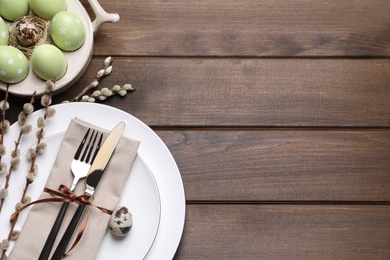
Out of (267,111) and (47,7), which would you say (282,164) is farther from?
(47,7)

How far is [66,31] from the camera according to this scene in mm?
883

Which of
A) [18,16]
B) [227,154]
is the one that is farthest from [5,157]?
[227,154]

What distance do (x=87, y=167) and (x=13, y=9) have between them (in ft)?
0.88

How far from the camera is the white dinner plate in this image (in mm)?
880

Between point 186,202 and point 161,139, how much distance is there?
0.11m

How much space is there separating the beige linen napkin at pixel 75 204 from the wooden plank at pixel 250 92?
99 millimetres

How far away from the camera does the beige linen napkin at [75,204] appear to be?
851 mm

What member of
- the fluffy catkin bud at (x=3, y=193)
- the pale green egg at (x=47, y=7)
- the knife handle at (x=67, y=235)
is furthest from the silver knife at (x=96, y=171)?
the pale green egg at (x=47, y=7)

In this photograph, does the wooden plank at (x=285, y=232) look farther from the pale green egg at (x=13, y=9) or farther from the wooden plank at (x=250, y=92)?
the pale green egg at (x=13, y=9)

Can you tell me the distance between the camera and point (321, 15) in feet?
3.31

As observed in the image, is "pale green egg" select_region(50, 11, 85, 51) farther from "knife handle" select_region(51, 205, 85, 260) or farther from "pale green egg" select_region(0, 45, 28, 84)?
"knife handle" select_region(51, 205, 85, 260)

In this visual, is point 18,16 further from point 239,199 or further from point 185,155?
point 239,199

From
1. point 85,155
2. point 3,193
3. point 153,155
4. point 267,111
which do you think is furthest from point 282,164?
point 3,193

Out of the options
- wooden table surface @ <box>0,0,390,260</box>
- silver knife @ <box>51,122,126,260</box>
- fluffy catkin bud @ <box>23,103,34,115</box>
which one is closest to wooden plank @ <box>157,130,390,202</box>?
wooden table surface @ <box>0,0,390,260</box>
